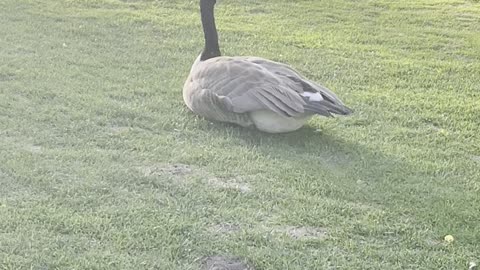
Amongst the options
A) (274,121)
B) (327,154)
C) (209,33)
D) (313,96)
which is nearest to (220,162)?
(274,121)

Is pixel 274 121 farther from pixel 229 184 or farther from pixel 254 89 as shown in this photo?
pixel 229 184

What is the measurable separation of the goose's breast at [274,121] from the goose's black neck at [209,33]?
1291 millimetres

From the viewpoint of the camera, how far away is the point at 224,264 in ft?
10.4

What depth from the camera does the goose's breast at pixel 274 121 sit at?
4688mm

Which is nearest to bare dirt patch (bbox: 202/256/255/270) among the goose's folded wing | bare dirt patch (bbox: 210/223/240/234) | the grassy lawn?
the grassy lawn

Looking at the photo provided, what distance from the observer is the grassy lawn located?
3307 mm

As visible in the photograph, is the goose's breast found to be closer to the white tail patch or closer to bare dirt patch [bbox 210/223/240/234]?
the white tail patch

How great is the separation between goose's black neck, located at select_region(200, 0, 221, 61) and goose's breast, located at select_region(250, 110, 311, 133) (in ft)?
4.24

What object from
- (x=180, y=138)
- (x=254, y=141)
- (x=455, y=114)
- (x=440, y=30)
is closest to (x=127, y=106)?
(x=180, y=138)

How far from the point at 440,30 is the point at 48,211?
6419 mm

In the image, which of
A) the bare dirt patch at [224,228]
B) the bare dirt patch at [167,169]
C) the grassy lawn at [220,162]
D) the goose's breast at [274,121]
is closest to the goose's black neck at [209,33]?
the grassy lawn at [220,162]

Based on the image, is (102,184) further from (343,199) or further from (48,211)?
(343,199)

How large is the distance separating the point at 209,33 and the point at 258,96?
147 centimetres

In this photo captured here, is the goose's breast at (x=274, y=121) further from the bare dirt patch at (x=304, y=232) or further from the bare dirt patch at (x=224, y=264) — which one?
the bare dirt patch at (x=224, y=264)
